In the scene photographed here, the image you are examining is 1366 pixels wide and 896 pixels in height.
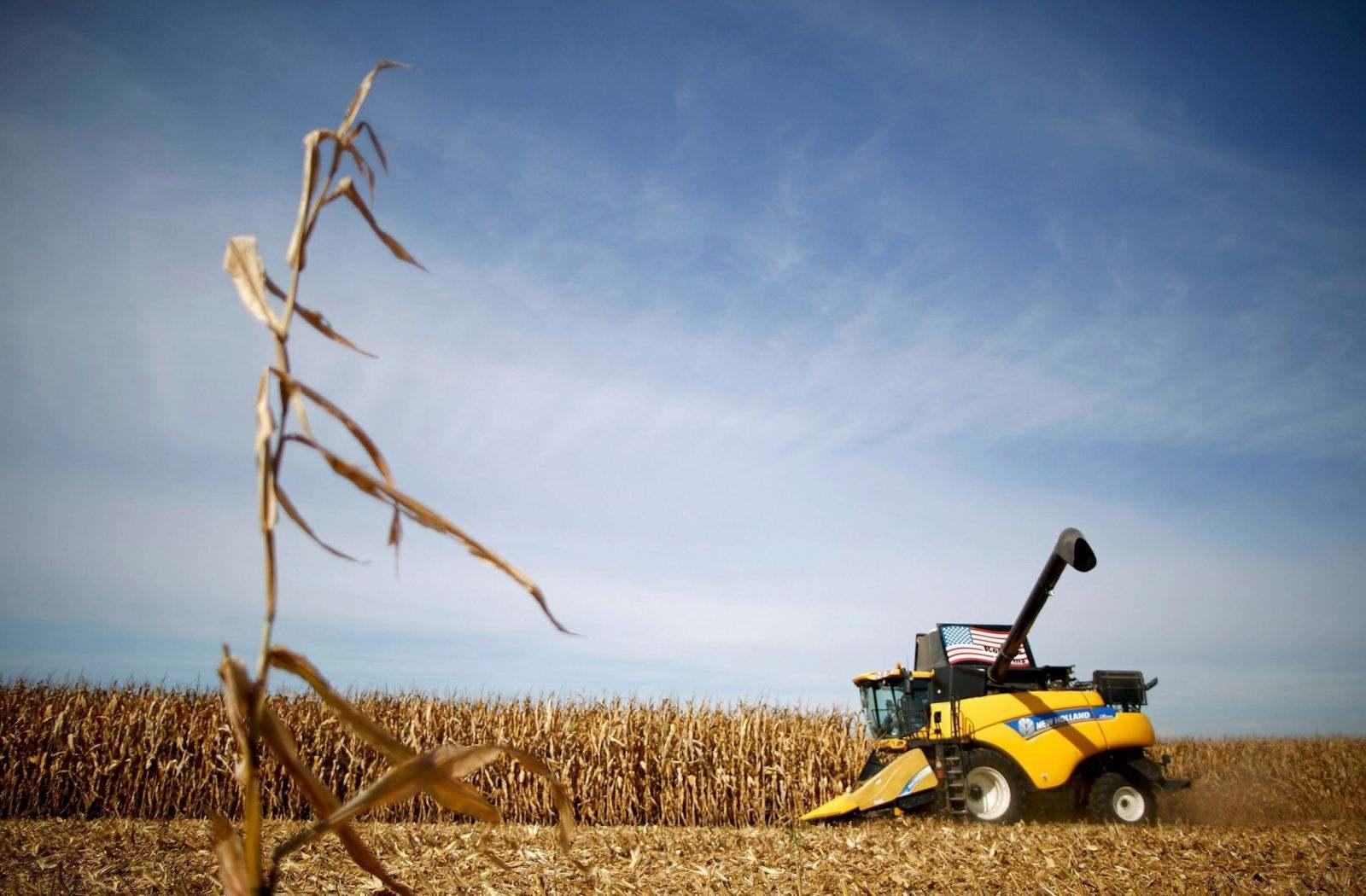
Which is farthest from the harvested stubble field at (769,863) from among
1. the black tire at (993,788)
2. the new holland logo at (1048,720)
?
the new holland logo at (1048,720)

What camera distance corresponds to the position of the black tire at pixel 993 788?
1062 cm

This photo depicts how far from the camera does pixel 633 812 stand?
14773mm

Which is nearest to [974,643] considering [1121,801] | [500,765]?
[1121,801]

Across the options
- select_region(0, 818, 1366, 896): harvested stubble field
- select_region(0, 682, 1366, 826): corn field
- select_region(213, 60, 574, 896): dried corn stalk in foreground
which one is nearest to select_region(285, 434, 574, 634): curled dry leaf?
select_region(213, 60, 574, 896): dried corn stalk in foreground

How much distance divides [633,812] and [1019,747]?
23.0ft

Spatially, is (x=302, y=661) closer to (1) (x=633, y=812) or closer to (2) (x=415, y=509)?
(2) (x=415, y=509)

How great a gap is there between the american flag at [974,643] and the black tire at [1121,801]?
Result: 1861 mm

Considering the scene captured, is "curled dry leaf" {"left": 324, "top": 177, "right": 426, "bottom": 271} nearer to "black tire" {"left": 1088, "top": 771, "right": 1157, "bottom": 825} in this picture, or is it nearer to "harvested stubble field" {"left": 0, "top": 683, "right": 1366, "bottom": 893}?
"harvested stubble field" {"left": 0, "top": 683, "right": 1366, "bottom": 893}

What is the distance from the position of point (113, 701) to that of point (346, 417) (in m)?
18.3

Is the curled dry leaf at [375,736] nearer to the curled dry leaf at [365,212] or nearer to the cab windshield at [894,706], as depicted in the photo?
the curled dry leaf at [365,212]

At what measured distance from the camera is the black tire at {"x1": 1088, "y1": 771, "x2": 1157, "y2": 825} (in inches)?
424

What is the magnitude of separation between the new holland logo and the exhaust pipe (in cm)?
86

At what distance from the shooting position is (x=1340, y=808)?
20219 mm

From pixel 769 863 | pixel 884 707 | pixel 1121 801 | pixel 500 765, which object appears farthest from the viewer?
pixel 500 765
